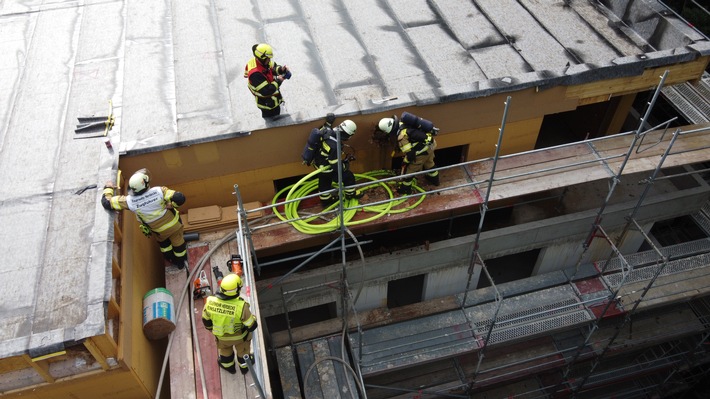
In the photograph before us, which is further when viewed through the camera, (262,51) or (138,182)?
(262,51)

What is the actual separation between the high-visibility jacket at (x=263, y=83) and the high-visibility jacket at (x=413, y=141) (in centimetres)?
219

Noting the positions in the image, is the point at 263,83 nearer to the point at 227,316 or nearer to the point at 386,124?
the point at 386,124

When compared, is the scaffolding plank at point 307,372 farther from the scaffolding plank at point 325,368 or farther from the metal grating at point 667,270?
the metal grating at point 667,270

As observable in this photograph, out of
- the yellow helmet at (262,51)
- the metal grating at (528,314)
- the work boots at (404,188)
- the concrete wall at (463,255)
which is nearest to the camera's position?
the yellow helmet at (262,51)

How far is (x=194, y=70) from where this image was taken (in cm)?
1036

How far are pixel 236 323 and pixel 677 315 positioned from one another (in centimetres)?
1199

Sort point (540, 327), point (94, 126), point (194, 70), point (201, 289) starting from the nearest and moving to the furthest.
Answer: point (201, 289) < point (94, 126) < point (194, 70) < point (540, 327)

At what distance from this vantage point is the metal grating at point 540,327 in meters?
11.4

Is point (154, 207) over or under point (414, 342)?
over

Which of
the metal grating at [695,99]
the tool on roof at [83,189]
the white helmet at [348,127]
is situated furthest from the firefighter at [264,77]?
the metal grating at [695,99]

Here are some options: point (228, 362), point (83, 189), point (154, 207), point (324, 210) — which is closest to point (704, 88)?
point (324, 210)

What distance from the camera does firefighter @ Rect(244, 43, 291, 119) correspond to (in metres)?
8.41

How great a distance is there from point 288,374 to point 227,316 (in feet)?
14.8

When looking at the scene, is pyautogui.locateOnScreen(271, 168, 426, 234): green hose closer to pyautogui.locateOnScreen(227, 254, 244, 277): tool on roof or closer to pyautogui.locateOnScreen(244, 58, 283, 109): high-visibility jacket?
pyautogui.locateOnScreen(227, 254, 244, 277): tool on roof
